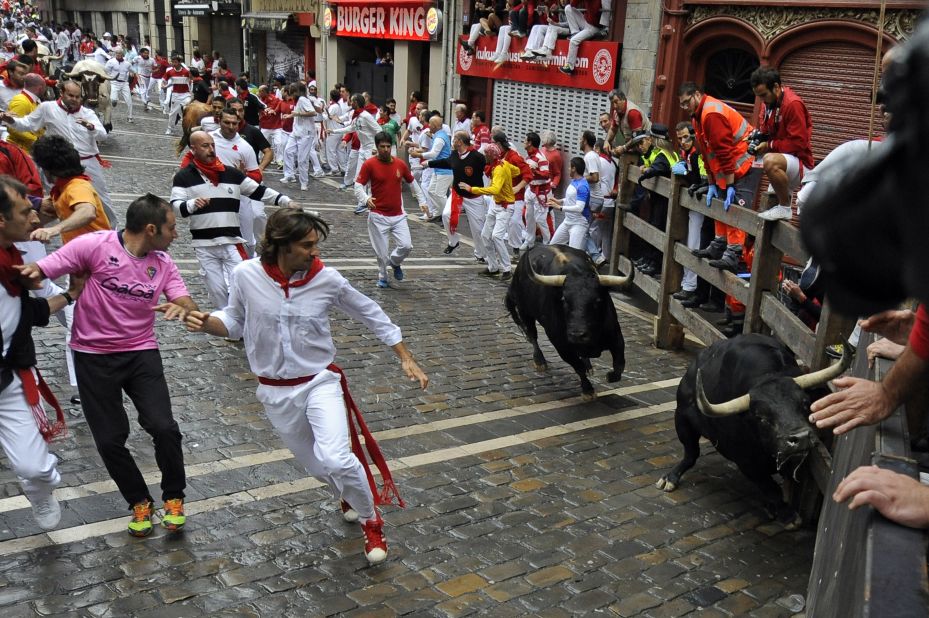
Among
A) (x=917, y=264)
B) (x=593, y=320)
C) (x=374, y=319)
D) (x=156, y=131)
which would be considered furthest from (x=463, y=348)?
(x=156, y=131)

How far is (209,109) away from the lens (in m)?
12.2

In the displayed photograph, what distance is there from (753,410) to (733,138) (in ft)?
14.8

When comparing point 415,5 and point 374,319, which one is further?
point 415,5

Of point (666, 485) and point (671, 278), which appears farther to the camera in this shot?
point (671, 278)

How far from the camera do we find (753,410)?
536cm

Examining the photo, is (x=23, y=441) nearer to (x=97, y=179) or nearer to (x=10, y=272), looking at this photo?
(x=10, y=272)

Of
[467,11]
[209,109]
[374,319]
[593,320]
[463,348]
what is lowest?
[463,348]

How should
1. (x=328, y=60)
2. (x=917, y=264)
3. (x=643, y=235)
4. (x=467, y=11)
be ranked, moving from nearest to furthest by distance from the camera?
(x=917, y=264) < (x=643, y=235) < (x=467, y=11) < (x=328, y=60)

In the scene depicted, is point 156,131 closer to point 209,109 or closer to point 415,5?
point 415,5

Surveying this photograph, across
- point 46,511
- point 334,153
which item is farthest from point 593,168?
point 334,153

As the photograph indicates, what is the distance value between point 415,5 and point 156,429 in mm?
20571

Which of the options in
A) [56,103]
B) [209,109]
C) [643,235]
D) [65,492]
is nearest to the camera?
[65,492]

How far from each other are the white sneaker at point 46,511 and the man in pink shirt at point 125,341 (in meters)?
0.35

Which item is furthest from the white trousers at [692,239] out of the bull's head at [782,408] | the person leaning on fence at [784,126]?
the bull's head at [782,408]
